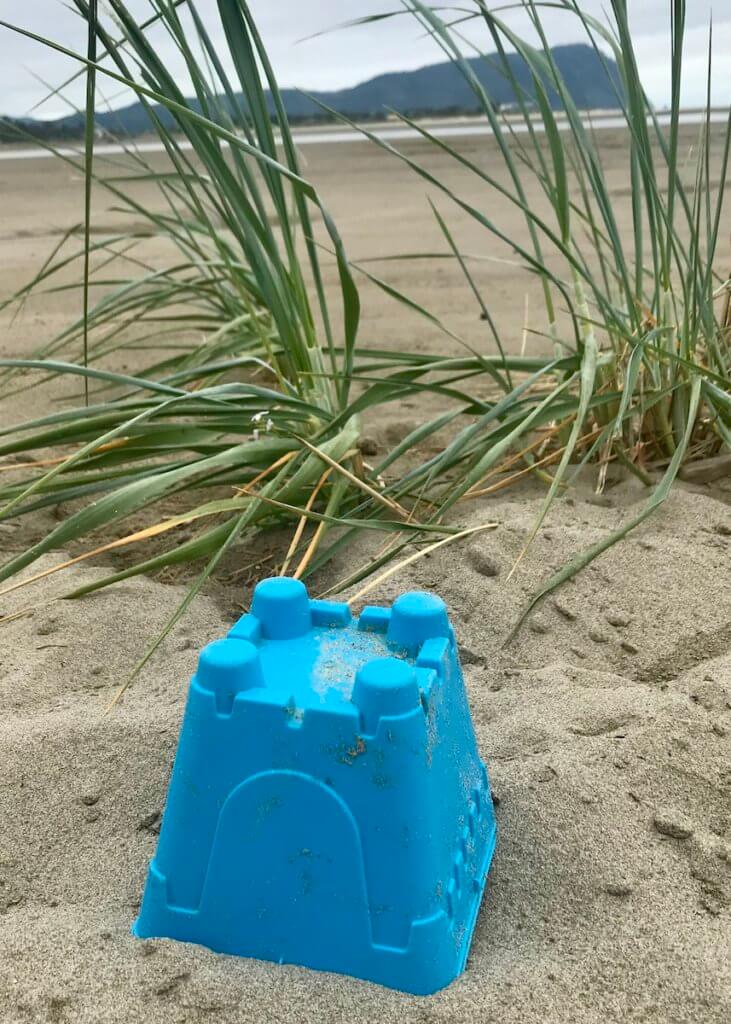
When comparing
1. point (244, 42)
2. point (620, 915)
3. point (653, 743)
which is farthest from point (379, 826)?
point (244, 42)

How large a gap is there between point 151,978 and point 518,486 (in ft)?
3.48

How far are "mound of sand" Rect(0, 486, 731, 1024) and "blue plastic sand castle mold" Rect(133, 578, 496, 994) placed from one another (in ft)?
0.09

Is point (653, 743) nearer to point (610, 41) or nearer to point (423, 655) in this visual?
point (423, 655)

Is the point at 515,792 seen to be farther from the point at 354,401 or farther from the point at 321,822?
the point at 354,401

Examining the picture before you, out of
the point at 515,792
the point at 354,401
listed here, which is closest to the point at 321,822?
the point at 515,792

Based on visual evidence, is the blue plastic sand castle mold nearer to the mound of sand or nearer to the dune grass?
the mound of sand

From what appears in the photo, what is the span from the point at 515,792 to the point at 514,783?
11 mm

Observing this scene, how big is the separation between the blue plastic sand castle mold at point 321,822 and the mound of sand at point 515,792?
0.03m

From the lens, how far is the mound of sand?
86cm

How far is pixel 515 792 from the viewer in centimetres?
107

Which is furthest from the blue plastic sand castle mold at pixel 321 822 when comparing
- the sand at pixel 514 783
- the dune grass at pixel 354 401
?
the dune grass at pixel 354 401

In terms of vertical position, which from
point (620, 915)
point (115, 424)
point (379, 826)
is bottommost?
point (620, 915)

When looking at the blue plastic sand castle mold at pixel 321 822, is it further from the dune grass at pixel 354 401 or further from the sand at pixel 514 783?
the dune grass at pixel 354 401

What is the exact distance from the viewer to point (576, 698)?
1211 mm
